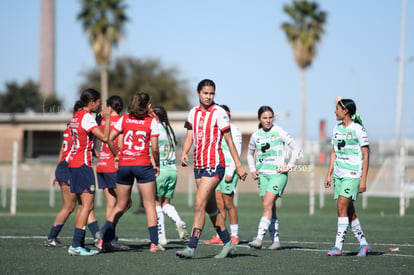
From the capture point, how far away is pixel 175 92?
262ft

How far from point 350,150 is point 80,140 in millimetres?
3999

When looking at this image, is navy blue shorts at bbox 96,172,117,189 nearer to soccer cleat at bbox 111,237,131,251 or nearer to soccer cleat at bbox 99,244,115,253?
soccer cleat at bbox 111,237,131,251

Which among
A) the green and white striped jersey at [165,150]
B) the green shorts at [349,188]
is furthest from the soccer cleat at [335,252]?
the green and white striped jersey at [165,150]

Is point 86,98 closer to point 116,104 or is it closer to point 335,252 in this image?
point 116,104

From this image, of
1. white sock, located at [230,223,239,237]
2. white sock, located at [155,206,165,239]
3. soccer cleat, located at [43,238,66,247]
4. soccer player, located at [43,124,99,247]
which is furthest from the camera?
white sock, located at [230,223,239,237]

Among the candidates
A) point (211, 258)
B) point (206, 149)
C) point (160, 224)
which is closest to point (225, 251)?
point (211, 258)

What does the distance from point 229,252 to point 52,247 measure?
3.01 m

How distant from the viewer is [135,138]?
10461 mm

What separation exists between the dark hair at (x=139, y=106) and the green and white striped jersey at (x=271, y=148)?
8.12ft

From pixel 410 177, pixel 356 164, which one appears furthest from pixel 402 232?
pixel 410 177

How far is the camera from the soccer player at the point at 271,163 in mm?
11852

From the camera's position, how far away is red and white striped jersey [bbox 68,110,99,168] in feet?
34.4

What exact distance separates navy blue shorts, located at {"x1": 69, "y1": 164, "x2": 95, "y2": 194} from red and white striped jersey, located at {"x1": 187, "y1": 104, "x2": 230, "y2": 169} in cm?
173

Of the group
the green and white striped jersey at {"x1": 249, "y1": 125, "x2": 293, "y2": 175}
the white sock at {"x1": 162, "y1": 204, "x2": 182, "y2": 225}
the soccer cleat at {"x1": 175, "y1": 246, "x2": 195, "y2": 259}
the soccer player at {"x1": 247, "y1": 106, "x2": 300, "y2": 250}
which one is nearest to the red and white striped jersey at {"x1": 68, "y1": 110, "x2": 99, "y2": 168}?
the soccer cleat at {"x1": 175, "y1": 246, "x2": 195, "y2": 259}
